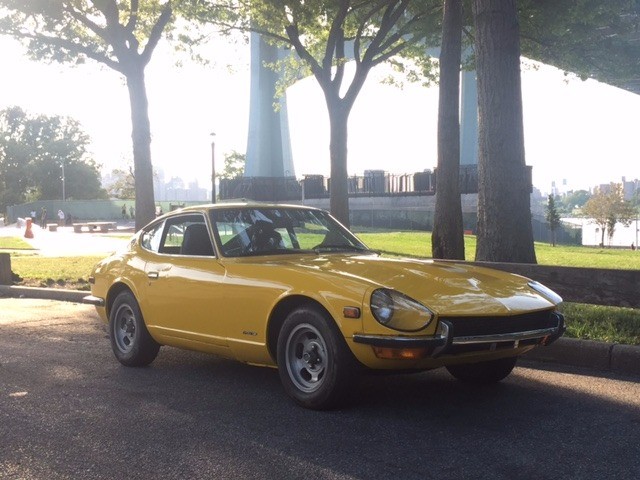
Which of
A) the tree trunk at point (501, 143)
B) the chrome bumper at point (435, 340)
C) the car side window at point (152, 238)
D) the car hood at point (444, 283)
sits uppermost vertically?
the tree trunk at point (501, 143)

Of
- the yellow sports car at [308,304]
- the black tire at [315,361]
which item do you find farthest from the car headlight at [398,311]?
the black tire at [315,361]

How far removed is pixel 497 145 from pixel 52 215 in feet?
277

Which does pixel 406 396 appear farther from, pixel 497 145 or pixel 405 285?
pixel 497 145

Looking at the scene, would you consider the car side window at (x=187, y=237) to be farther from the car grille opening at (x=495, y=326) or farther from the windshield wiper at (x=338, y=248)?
the car grille opening at (x=495, y=326)

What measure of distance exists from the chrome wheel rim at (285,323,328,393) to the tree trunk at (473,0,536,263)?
16.5 feet

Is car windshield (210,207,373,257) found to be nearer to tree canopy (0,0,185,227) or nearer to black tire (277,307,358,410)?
black tire (277,307,358,410)

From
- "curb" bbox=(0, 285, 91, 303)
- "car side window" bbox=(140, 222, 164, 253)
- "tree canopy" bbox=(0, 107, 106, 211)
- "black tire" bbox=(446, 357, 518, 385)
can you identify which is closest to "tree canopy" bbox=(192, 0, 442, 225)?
"curb" bbox=(0, 285, 91, 303)

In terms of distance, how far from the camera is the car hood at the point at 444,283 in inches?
199

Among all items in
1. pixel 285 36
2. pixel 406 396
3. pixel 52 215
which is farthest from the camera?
pixel 52 215

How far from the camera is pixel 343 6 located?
19.8 meters

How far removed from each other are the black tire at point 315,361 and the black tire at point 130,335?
1894 mm

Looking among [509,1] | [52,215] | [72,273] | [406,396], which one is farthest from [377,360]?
[52,215]

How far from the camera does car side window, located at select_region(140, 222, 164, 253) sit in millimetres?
7141

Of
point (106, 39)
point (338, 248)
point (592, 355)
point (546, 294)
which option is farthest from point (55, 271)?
point (546, 294)
